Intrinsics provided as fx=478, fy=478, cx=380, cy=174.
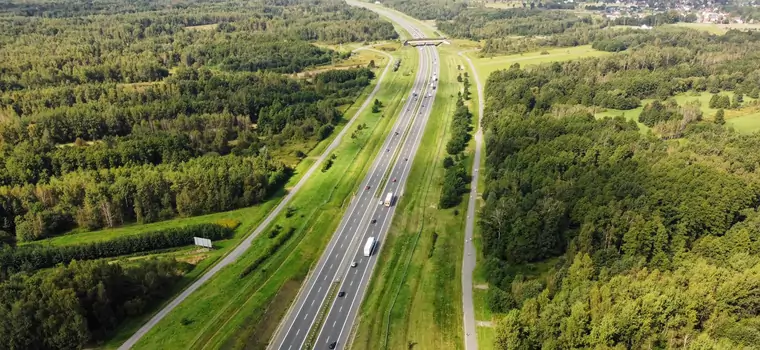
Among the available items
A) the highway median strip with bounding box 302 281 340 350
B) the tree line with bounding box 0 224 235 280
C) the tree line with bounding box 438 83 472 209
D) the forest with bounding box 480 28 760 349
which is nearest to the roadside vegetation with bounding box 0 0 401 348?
the tree line with bounding box 0 224 235 280

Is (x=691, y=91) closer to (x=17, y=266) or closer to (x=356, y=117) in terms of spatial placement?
(x=356, y=117)

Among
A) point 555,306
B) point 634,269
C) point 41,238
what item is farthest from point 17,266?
point 634,269

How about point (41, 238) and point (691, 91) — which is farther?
point (691, 91)

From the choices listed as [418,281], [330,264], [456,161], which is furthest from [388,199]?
[456,161]

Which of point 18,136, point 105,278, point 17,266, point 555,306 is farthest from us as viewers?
point 18,136

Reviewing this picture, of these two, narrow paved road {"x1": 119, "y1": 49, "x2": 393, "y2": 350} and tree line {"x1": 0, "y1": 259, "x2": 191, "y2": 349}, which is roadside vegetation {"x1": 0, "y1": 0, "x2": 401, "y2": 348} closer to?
tree line {"x1": 0, "y1": 259, "x2": 191, "y2": 349}

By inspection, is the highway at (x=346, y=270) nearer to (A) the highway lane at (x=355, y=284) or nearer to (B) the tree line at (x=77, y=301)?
(A) the highway lane at (x=355, y=284)

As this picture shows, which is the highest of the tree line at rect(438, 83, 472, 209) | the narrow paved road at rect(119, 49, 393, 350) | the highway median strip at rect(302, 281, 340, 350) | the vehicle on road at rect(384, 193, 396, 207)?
the tree line at rect(438, 83, 472, 209)
